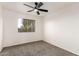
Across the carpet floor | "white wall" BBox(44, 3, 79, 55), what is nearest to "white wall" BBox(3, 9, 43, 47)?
the carpet floor

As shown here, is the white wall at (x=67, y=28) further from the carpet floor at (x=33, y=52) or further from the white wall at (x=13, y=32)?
the white wall at (x=13, y=32)

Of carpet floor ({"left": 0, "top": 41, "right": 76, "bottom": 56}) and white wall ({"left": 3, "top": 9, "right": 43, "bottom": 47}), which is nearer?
carpet floor ({"left": 0, "top": 41, "right": 76, "bottom": 56})

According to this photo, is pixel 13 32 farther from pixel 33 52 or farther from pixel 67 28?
pixel 67 28

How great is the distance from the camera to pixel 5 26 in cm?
398

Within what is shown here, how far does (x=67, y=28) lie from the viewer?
3.45m

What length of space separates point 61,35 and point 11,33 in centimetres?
319

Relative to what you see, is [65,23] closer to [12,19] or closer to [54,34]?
[54,34]

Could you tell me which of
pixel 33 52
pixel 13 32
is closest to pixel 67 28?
pixel 33 52

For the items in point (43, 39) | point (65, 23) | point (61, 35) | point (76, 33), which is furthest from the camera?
point (43, 39)

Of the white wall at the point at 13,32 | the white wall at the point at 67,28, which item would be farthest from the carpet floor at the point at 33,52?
the white wall at the point at 13,32

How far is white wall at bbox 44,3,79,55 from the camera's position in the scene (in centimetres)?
302

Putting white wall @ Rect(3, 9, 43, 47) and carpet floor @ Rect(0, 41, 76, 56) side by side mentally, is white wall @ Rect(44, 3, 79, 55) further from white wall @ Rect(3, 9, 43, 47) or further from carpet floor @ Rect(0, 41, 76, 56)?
white wall @ Rect(3, 9, 43, 47)

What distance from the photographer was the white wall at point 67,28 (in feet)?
9.90

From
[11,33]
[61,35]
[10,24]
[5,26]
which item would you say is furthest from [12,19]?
[61,35]
